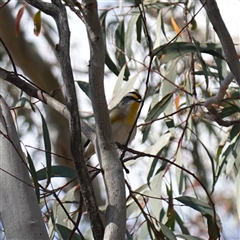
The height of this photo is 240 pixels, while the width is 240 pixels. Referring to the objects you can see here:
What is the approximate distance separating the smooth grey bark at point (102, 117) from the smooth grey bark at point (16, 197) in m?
0.14

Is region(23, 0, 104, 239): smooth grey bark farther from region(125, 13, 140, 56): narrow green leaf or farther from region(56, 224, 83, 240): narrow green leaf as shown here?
region(125, 13, 140, 56): narrow green leaf

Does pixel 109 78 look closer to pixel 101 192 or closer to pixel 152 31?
pixel 152 31

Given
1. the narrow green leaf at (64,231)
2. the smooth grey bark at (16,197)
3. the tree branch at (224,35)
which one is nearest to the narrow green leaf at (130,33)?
the narrow green leaf at (64,231)

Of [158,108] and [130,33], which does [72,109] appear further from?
[130,33]

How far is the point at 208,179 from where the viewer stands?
3.57 metres

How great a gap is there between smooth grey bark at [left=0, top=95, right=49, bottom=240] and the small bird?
1.50 metres

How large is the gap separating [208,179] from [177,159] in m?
1.29

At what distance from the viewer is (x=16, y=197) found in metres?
1.16

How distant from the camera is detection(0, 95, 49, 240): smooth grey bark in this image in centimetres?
112

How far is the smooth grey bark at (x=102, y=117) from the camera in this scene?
1.13m

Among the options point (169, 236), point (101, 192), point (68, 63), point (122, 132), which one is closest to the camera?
point (68, 63)

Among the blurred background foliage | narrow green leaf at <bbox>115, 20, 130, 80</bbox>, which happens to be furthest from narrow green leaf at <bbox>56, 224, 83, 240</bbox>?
narrow green leaf at <bbox>115, 20, 130, 80</bbox>

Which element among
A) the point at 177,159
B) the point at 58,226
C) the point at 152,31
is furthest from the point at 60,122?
the point at 58,226

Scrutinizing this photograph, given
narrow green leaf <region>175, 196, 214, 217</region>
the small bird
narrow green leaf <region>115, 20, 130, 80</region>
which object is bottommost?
narrow green leaf <region>175, 196, 214, 217</region>
